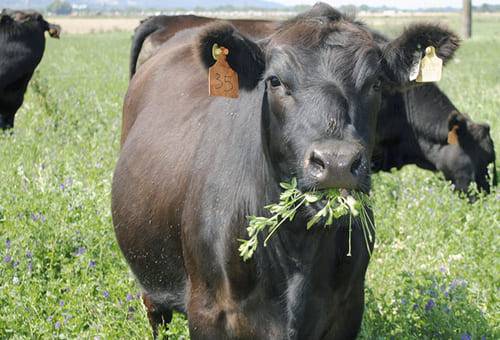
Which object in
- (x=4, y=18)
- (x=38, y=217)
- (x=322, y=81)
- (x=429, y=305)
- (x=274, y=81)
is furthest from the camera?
(x=4, y=18)

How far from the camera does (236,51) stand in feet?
12.5

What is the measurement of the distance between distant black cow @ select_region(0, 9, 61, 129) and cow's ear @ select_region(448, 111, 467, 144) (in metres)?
6.82

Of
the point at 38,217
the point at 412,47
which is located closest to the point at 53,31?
the point at 38,217

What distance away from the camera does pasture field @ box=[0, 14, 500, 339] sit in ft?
15.7

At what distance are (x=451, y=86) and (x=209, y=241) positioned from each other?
14895mm

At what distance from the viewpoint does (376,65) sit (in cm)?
364

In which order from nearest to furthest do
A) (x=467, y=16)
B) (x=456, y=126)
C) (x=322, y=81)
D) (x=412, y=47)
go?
(x=322, y=81), (x=412, y=47), (x=456, y=126), (x=467, y=16)

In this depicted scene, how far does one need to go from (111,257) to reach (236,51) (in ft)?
8.87

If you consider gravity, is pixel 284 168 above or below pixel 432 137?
above

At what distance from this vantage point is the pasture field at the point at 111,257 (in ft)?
15.7

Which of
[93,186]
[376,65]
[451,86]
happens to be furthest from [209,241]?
[451,86]

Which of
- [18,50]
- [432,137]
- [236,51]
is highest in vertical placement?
[236,51]

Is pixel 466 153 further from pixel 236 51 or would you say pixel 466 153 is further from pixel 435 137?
pixel 236 51

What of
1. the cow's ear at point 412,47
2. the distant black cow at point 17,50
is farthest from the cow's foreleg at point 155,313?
the distant black cow at point 17,50
